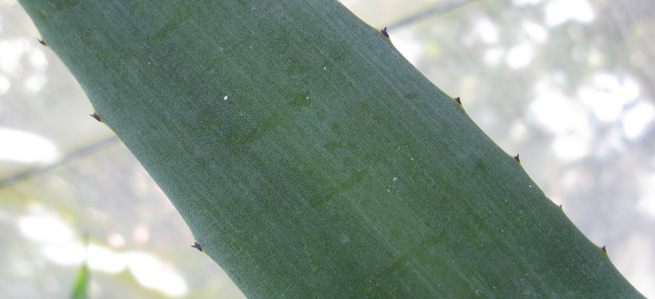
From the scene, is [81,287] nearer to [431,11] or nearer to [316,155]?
[316,155]

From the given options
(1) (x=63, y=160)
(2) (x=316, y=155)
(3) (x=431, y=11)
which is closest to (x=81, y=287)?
(2) (x=316, y=155)

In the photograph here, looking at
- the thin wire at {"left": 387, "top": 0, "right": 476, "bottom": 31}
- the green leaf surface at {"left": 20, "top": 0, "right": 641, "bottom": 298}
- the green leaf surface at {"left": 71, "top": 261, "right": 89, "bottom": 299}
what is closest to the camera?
the green leaf surface at {"left": 20, "top": 0, "right": 641, "bottom": 298}

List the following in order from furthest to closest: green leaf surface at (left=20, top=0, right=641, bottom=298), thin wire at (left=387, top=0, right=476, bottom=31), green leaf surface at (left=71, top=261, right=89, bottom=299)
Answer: thin wire at (left=387, top=0, right=476, bottom=31) → green leaf surface at (left=71, top=261, right=89, bottom=299) → green leaf surface at (left=20, top=0, right=641, bottom=298)

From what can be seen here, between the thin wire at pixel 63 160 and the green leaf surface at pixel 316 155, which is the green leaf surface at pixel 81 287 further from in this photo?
the thin wire at pixel 63 160

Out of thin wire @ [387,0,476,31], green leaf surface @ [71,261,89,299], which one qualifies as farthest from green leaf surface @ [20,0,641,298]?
thin wire @ [387,0,476,31]

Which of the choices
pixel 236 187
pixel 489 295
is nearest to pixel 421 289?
pixel 489 295

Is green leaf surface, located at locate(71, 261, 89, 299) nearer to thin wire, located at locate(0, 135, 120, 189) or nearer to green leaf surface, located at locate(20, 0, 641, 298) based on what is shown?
green leaf surface, located at locate(20, 0, 641, 298)
